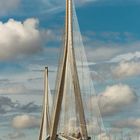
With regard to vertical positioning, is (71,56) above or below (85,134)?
above

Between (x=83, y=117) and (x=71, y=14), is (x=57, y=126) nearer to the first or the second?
(x=83, y=117)

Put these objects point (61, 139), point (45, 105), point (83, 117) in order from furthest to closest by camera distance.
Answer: point (45, 105)
point (61, 139)
point (83, 117)

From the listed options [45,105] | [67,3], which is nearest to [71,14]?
[67,3]

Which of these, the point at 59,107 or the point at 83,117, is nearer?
the point at 83,117

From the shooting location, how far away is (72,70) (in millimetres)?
45125

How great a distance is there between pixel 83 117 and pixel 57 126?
4940mm

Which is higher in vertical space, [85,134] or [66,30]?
[66,30]

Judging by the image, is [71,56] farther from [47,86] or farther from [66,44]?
[47,86]

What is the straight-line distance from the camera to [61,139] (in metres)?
51.9

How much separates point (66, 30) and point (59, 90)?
4.80 metres

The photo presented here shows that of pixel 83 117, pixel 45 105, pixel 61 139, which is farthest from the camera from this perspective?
pixel 45 105

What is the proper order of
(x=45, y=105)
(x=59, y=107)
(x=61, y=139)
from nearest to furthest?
(x=59, y=107), (x=61, y=139), (x=45, y=105)

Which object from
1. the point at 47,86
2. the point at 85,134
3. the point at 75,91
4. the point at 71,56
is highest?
the point at 47,86

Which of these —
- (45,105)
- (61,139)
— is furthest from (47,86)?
(61,139)
